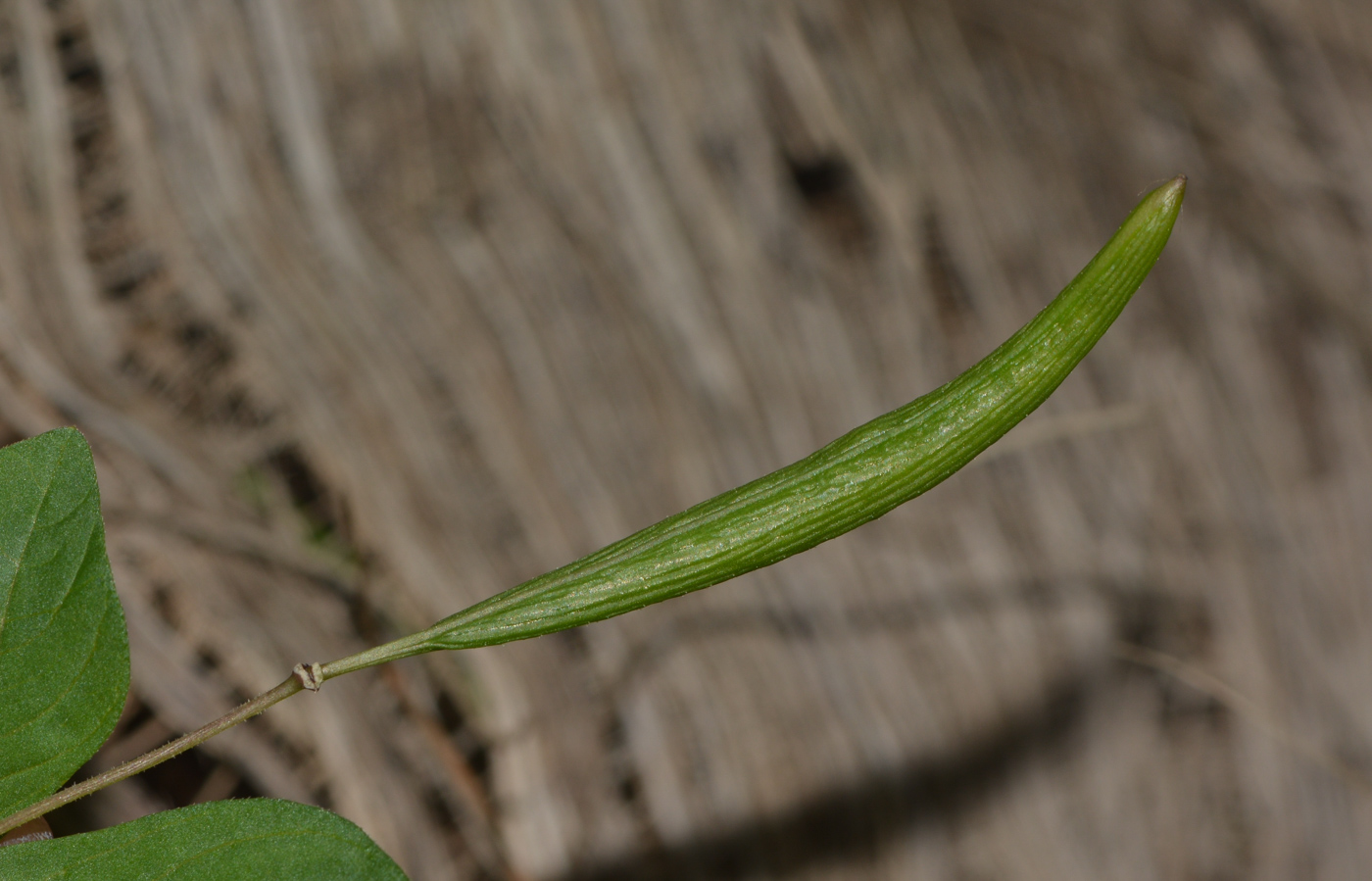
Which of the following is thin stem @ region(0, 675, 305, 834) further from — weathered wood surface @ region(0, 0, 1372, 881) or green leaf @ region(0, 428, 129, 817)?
weathered wood surface @ region(0, 0, 1372, 881)

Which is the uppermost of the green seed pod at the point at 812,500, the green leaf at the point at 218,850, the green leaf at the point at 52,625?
the green leaf at the point at 52,625

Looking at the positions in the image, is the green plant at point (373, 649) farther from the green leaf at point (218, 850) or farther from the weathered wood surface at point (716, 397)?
the weathered wood surface at point (716, 397)

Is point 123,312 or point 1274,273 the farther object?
point 1274,273

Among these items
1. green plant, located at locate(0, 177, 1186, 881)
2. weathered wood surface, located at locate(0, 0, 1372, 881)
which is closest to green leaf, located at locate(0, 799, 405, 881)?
green plant, located at locate(0, 177, 1186, 881)

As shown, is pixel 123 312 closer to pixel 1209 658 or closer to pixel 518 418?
pixel 518 418

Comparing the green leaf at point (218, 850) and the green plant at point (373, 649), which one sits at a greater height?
the green plant at point (373, 649)

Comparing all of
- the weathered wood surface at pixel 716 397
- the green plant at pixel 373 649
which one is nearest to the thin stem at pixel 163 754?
the green plant at pixel 373 649

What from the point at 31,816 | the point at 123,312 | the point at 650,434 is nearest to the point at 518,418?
the point at 650,434

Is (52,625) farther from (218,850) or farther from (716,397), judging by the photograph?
(716,397)
